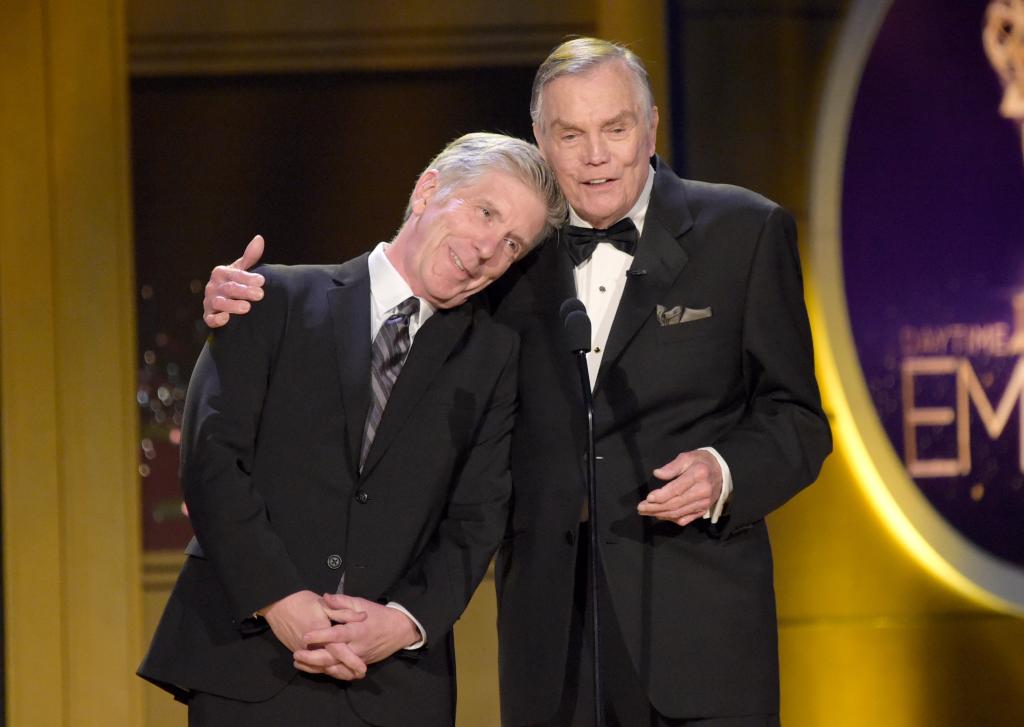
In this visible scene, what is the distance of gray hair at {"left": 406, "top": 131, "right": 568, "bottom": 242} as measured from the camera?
232cm

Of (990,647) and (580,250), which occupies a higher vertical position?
(580,250)

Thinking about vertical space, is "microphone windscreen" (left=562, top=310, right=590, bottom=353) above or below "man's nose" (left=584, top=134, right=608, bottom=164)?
below

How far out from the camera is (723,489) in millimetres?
2232

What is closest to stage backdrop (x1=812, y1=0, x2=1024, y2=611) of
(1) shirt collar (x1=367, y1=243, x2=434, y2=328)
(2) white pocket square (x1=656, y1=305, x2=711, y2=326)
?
(2) white pocket square (x1=656, y1=305, x2=711, y2=326)

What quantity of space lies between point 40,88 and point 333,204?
1.01 m

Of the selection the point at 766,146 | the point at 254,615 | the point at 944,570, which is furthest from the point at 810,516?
the point at 254,615

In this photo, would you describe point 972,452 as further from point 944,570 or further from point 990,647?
point 990,647

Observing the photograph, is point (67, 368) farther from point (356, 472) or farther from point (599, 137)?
point (599, 137)

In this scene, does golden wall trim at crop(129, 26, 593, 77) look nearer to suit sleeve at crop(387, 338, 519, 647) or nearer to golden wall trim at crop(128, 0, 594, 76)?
golden wall trim at crop(128, 0, 594, 76)

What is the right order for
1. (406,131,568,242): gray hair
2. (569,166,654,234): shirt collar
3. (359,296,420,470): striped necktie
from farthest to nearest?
(569,166,654,234): shirt collar, (406,131,568,242): gray hair, (359,296,420,470): striped necktie

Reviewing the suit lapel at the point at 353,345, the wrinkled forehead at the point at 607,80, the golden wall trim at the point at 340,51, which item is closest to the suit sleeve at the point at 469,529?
the suit lapel at the point at 353,345

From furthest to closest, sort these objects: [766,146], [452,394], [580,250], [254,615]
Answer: [766,146] < [580,250] < [452,394] < [254,615]

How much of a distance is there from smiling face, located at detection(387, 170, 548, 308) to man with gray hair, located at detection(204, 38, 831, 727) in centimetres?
16

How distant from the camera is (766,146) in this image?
4.01m
